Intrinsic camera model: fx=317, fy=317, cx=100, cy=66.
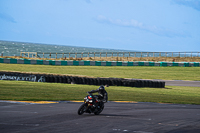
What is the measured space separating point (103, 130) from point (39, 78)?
2191cm

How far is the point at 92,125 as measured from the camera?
10594 mm

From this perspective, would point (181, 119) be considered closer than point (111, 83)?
Yes

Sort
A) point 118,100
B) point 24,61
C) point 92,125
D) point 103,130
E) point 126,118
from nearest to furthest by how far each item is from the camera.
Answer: point 103,130, point 92,125, point 126,118, point 118,100, point 24,61

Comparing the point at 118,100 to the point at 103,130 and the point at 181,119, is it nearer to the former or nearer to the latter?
the point at 181,119

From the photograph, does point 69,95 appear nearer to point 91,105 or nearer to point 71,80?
point 91,105

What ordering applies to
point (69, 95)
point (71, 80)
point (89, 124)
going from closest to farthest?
point (89, 124), point (69, 95), point (71, 80)

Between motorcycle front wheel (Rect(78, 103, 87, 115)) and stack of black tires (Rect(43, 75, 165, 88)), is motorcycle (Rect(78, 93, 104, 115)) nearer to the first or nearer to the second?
motorcycle front wheel (Rect(78, 103, 87, 115))

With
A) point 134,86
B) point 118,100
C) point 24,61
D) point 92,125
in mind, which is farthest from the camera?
point 24,61

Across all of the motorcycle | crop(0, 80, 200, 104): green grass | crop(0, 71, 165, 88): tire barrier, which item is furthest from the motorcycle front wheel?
crop(0, 71, 165, 88): tire barrier

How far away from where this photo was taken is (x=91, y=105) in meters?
12.9

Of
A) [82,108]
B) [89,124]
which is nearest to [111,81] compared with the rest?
[82,108]

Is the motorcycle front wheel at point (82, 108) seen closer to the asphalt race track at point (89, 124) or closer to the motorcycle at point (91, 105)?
the motorcycle at point (91, 105)

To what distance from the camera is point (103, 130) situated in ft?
32.1

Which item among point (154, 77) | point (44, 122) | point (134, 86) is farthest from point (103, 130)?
point (154, 77)
